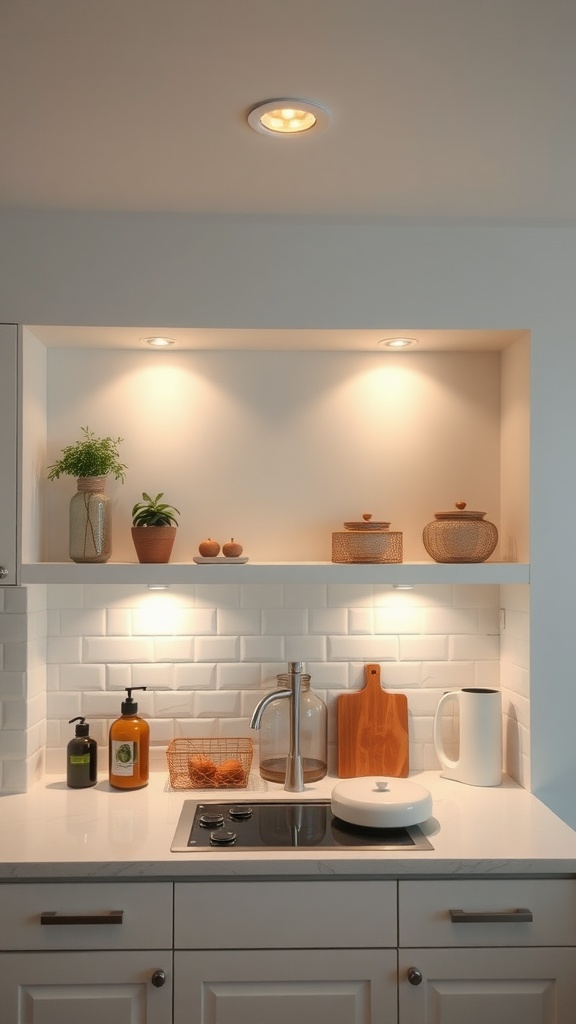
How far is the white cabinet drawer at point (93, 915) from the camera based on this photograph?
1.98 m

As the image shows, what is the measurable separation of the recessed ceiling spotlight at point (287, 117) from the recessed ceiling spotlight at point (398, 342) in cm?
81

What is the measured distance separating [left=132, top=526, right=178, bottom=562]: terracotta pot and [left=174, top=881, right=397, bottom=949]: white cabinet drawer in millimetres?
896

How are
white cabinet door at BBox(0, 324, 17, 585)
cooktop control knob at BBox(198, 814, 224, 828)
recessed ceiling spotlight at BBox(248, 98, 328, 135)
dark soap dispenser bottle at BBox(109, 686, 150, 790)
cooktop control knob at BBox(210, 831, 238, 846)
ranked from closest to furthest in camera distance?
recessed ceiling spotlight at BBox(248, 98, 328, 135) → cooktop control knob at BBox(210, 831, 238, 846) → cooktop control knob at BBox(198, 814, 224, 828) → white cabinet door at BBox(0, 324, 17, 585) → dark soap dispenser bottle at BBox(109, 686, 150, 790)

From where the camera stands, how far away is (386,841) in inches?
83.7

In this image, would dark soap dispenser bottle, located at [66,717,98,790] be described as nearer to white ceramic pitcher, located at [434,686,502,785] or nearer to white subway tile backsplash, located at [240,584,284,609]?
white subway tile backsplash, located at [240,584,284,609]

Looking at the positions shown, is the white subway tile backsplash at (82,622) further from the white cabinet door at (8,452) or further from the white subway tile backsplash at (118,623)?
the white cabinet door at (8,452)

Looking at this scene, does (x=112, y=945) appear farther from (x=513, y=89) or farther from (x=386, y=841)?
(x=513, y=89)

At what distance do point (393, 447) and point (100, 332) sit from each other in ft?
3.08

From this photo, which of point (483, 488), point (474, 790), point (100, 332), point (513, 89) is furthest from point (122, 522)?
point (513, 89)

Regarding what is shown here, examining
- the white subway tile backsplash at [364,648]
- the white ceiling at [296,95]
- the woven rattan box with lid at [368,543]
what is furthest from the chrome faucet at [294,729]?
the white ceiling at [296,95]

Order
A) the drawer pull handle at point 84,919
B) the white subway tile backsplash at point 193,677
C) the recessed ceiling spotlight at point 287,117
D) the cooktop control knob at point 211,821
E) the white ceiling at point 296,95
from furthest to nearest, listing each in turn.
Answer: the white subway tile backsplash at point 193,677
the cooktop control knob at point 211,821
the drawer pull handle at point 84,919
the recessed ceiling spotlight at point 287,117
the white ceiling at point 296,95

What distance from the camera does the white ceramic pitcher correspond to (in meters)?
2.52

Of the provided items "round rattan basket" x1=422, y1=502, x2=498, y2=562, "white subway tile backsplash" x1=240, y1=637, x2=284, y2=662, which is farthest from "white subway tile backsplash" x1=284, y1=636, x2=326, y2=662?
"round rattan basket" x1=422, y1=502, x2=498, y2=562

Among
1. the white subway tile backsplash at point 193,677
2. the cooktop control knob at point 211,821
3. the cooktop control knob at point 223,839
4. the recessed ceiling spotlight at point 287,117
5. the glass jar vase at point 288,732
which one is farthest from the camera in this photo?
the white subway tile backsplash at point 193,677
